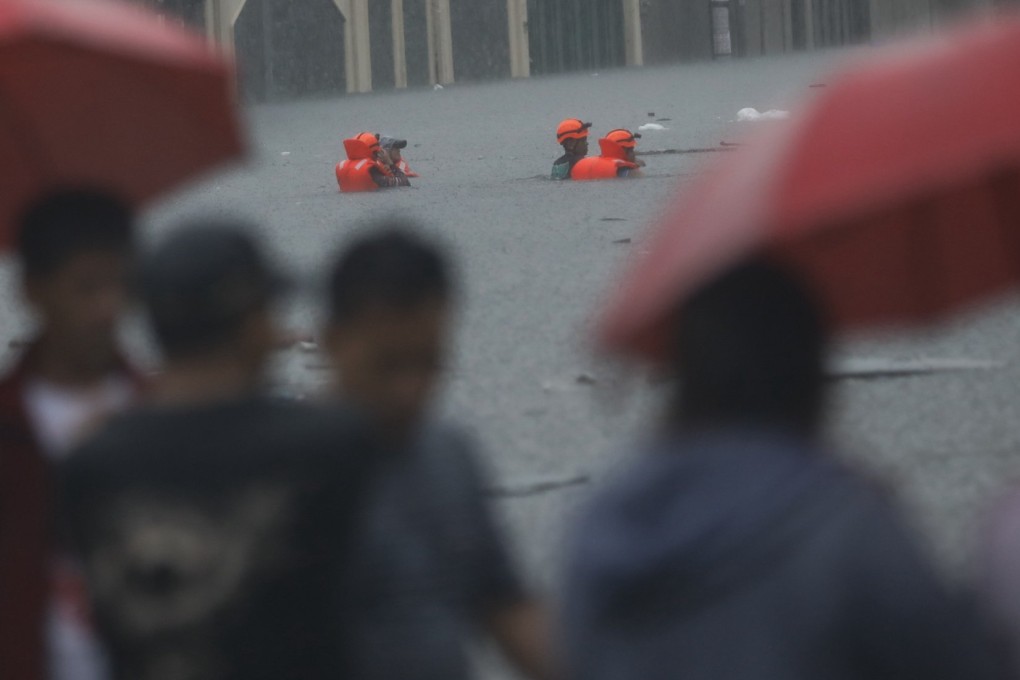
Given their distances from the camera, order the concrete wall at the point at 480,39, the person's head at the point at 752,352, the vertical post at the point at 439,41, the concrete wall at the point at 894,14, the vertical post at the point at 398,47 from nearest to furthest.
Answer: the person's head at the point at 752,352 → the vertical post at the point at 398,47 → the vertical post at the point at 439,41 → the concrete wall at the point at 480,39 → the concrete wall at the point at 894,14

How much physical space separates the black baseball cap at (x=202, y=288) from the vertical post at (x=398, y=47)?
41.4 metres

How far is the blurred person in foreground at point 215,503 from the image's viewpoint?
215cm

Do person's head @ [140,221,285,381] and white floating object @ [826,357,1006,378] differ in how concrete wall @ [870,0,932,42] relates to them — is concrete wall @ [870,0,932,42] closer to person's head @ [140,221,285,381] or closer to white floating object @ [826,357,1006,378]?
white floating object @ [826,357,1006,378]

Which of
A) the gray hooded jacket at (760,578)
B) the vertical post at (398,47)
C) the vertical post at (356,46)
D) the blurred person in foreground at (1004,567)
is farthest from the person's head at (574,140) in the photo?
the vertical post at (398,47)

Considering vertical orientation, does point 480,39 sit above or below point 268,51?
above

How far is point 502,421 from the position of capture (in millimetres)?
6074

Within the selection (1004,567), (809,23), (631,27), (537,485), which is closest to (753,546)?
(1004,567)

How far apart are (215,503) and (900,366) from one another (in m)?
4.68

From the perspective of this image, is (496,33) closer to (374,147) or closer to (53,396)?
(374,147)

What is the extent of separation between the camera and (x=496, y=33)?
150ft

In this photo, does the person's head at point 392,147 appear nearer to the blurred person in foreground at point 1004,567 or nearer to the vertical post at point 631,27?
the blurred person in foreground at point 1004,567

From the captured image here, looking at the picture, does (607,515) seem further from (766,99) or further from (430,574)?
(766,99)

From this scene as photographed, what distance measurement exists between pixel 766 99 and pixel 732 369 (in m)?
23.6

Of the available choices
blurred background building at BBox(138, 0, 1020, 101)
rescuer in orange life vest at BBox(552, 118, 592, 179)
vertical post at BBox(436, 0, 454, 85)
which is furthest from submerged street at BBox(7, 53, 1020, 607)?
vertical post at BBox(436, 0, 454, 85)
